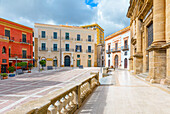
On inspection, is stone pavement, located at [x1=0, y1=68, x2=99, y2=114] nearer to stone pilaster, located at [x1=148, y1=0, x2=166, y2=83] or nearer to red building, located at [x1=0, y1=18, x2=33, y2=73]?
stone pilaster, located at [x1=148, y1=0, x2=166, y2=83]

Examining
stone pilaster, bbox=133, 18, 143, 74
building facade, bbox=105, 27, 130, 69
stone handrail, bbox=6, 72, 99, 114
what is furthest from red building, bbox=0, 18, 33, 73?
building facade, bbox=105, 27, 130, 69

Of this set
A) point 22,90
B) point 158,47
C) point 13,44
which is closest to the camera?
point 158,47

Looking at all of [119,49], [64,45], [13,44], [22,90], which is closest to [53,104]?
[22,90]

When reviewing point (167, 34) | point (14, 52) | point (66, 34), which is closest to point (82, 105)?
point (167, 34)

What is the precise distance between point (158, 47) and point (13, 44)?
84.8 ft

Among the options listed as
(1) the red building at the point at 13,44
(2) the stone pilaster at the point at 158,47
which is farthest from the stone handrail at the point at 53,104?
(1) the red building at the point at 13,44

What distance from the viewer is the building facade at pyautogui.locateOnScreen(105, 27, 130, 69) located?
85.4ft

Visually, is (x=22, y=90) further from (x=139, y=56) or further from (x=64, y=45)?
(x=64, y=45)

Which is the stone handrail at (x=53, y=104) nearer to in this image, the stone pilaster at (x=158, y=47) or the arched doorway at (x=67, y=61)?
the stone pilaster at (x=158, y=47)

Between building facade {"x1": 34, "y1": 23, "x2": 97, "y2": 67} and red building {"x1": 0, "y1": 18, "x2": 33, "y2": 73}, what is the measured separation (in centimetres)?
604

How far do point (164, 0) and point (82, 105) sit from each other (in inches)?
346

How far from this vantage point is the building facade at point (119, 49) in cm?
2603

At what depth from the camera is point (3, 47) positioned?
61.0 feet

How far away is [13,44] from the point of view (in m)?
22.2
